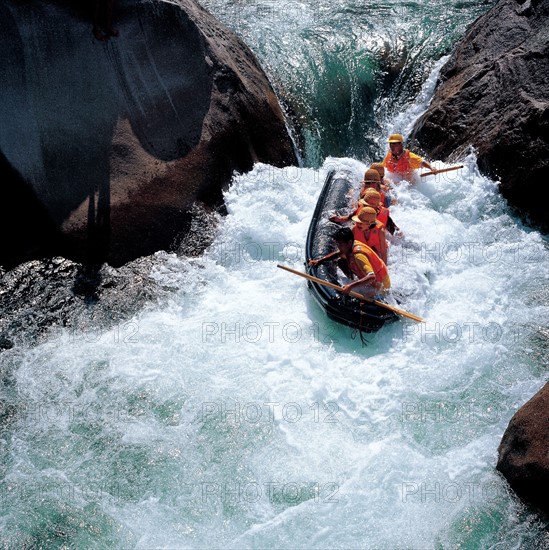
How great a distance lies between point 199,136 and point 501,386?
563 cm

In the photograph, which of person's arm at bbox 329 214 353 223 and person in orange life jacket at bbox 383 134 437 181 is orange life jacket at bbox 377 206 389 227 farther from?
person in orange life jacket at bbox 383 134 437 181

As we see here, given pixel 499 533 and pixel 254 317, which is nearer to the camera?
pixel 499 533

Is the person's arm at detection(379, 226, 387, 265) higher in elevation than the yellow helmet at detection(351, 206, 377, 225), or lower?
lower

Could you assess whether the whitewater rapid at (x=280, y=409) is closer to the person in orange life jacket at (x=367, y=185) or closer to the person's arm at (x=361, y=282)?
the person's arm at (x=361, y=282)

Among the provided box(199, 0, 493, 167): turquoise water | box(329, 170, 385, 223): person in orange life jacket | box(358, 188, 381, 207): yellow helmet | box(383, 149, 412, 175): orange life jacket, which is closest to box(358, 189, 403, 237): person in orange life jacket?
box(358, 188, 381, 207): yellow helmet

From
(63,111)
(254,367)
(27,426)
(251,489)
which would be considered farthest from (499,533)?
(63,111)

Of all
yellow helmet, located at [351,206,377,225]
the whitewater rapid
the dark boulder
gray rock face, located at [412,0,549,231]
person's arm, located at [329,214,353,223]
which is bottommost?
the whitewater rapid

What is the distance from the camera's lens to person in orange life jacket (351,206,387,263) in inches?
316

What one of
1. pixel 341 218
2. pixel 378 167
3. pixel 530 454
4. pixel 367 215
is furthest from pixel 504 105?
pixel 530 454

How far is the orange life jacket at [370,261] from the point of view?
7.87 metres

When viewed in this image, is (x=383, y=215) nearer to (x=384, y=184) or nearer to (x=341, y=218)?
(x=341, y=218)

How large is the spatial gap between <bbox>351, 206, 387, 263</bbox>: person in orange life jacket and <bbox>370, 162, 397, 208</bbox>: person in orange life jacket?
1.32m

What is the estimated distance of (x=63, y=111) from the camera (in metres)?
9.11

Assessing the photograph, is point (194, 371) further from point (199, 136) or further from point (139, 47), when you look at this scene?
point (139, 47)
